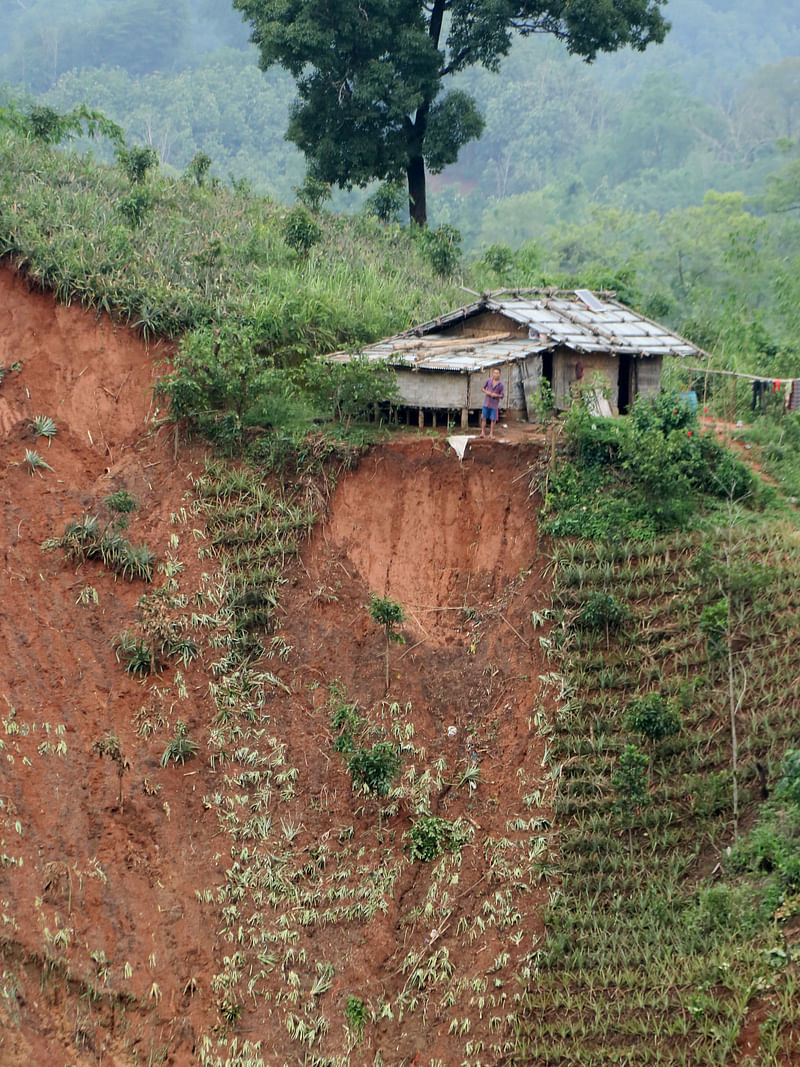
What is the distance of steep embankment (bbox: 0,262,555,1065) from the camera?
959 cm

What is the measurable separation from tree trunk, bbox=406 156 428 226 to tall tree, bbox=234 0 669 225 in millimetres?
51

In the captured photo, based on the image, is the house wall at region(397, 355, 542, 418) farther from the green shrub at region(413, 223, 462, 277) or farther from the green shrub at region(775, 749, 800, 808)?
the green shrub at region(775, 749, 800, 808)

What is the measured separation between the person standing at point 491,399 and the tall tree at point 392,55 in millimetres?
8283

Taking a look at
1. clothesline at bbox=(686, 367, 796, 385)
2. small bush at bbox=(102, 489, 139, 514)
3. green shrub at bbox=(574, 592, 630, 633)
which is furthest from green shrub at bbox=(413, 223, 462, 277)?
green shrub at bbox=(574, 592, 630, 633)

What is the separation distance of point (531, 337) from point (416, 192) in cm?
806

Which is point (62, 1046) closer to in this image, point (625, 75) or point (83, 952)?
point (83, 952)

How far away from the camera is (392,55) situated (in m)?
19.5

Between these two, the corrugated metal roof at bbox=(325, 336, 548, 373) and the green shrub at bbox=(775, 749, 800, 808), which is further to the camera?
the corrugated metal roof at bbox=(325, 336, 548, 373)

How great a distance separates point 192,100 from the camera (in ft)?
156

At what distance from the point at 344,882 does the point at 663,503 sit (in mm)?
5410

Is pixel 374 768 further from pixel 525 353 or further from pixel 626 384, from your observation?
pixel 626 384

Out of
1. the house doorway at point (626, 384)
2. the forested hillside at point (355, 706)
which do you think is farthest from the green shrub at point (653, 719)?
the house doorway at point (626, 384)

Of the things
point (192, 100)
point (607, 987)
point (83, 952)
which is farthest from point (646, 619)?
point (192, 100)

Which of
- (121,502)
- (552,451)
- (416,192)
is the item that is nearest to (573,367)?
(552,451)
